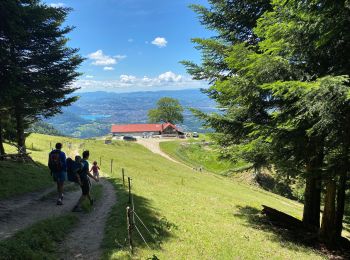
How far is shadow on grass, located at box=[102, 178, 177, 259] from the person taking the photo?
1013 cm

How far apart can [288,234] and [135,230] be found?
8.78m

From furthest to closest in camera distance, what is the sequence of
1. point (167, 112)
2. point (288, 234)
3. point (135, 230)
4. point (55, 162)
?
point (167, 112) → point (288, 234) → point (55, 162) → point (135, 230)

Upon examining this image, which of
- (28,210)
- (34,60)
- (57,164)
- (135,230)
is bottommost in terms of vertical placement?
(135,230)

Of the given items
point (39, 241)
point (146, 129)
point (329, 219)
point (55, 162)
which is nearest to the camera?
point (39, 241)

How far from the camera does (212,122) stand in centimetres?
1689

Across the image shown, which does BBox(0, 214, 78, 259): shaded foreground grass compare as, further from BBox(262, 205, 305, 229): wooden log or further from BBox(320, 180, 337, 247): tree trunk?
BBox(262, 205, 305, 229): wooden log

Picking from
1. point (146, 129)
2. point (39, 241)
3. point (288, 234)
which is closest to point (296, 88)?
point (39, 241)

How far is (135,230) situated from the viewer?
1207 centimetres

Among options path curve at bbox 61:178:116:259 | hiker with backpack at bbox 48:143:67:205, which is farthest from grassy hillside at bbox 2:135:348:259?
hiker with backpack at bbox 48:143:67:205

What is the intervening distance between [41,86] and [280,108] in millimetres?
17035

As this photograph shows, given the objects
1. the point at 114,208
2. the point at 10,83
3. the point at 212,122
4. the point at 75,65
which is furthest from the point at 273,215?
the point at 75,65

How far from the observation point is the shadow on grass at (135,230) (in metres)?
10.1

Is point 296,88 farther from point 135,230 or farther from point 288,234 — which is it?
point 288,234

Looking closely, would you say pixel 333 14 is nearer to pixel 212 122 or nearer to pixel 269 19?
pixel 269 19
